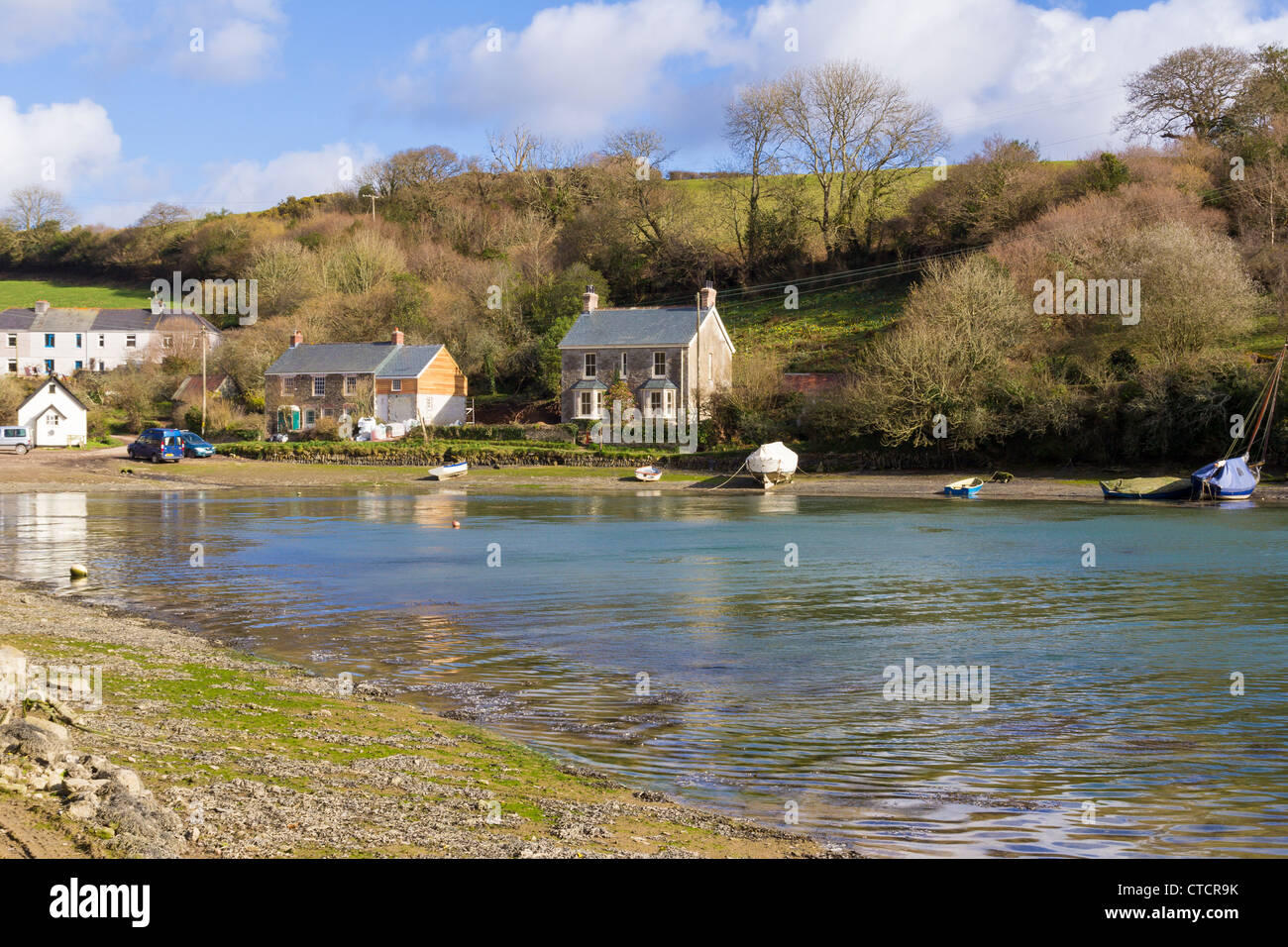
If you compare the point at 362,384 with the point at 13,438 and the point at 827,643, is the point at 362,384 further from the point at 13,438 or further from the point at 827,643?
the point at 827,643

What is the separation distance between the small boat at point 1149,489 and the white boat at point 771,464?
49.5ft

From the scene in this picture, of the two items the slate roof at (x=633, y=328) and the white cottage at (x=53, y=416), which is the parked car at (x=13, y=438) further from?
the slate roof at (x=633, y=328)

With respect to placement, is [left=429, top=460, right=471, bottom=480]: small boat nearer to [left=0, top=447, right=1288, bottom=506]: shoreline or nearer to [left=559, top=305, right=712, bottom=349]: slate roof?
[left=0, top=447, right=1288, bottom=506]: shoreline

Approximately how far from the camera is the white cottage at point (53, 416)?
216 ft

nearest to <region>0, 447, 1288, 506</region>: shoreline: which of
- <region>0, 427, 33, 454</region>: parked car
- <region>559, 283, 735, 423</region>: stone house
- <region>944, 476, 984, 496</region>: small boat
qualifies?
<region>944, 476, 984, 496</region>: small boat

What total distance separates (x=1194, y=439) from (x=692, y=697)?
43934 millimetres

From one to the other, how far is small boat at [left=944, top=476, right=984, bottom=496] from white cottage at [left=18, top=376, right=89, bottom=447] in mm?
54699

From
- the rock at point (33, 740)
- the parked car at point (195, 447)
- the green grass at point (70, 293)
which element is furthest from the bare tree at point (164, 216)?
the rock at point (33, 740)

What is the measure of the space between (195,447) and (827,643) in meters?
55.6

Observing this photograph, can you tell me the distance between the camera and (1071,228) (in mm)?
62219

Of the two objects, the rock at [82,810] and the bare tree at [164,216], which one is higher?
the bare tree at [164,216]

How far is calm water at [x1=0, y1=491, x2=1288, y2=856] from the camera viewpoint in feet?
30.4
